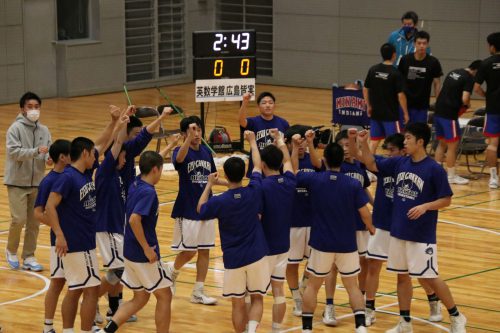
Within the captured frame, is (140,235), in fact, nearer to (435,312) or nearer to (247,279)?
(247,279)

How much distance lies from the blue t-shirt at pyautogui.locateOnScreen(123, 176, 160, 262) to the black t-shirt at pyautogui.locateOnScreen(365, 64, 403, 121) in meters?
9.03

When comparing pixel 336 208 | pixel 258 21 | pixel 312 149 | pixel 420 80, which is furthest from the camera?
pixel 258 21

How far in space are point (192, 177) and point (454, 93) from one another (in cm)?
782

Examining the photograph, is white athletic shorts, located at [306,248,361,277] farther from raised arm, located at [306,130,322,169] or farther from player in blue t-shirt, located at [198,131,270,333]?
raised arm, located at [306,130,322,169]

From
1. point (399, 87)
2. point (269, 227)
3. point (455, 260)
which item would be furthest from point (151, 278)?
point (399, 87)

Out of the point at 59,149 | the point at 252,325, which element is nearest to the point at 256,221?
the point at 252,325

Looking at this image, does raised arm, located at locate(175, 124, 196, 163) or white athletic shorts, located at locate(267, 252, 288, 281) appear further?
raised arm, located at locate(175, 124, 196, 163)

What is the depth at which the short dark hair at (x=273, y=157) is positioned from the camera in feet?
32.3

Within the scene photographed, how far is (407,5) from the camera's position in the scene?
1063 inches

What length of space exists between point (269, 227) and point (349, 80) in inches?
728

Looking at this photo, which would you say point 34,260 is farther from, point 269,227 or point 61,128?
point 61,128

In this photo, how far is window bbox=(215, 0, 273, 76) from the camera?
2977 centimetres

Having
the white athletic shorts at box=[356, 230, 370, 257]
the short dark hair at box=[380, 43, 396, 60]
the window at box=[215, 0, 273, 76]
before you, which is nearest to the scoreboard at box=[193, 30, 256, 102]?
the short dark hair at box=[380, 43, 396, 60]

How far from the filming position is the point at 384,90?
18047 mm
